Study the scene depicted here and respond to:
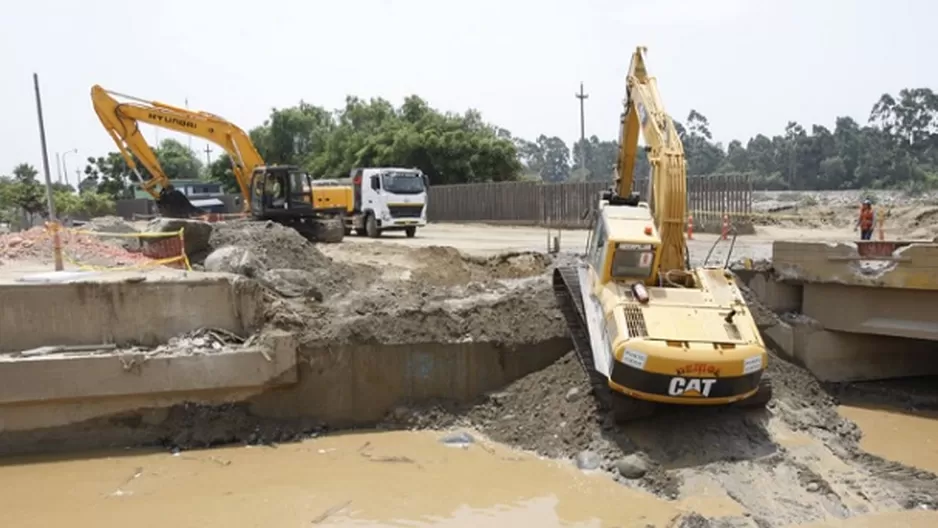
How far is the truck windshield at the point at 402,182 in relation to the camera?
81.8ft

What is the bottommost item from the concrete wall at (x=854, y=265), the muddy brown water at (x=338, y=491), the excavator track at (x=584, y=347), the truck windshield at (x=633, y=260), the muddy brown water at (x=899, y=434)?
the muddy brown water at (x=899, y=434)

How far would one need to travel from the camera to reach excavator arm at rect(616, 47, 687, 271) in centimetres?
945

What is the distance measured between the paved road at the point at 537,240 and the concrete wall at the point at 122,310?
7.94 m

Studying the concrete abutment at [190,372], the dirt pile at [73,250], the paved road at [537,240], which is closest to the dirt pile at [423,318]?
the concrete abutment at [190,372]

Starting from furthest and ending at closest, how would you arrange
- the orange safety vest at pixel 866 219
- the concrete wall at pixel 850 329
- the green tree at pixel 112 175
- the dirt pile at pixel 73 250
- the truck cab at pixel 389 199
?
the green tree at pixel 112 175 → the truck cab at pixel 389 199 → the orange safety vest at pixel 866 219 → the dirt pile at pixel 73 250 → the concrete wall at pixel 850 329

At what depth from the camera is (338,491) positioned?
8625 millimetres

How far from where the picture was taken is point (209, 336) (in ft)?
34.5

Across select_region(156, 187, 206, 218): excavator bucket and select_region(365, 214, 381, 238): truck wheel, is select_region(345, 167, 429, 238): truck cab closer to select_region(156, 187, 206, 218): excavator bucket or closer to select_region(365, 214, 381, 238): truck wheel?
select_region(365, 214, 381, 238): truck wheel

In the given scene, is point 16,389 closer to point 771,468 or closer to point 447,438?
point 447,438

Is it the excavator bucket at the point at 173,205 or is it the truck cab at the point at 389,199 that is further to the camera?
the truck cab at the point at 389,199

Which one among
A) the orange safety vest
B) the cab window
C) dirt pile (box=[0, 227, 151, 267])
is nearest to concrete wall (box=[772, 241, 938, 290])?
the cab window

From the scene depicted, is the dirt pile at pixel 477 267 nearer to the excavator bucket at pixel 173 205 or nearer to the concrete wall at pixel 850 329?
the concrete wall at pixel 850 329

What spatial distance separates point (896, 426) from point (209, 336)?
31.0ft

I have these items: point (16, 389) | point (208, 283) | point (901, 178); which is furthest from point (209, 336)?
point (901, 178)
